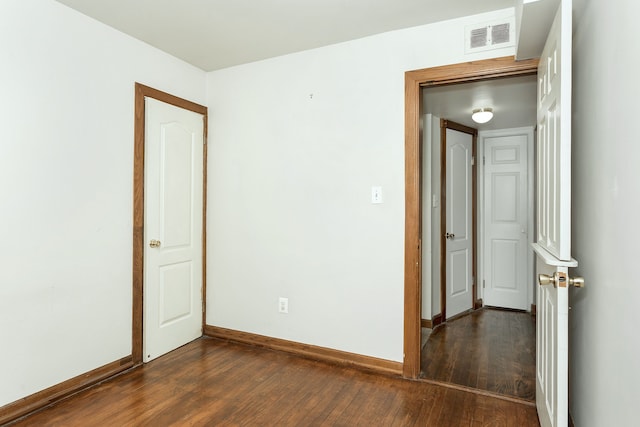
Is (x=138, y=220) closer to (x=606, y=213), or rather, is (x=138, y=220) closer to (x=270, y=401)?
(x=270, y=401)

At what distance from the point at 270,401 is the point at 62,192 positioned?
1.88 m

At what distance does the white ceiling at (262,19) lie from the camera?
2.31 meters

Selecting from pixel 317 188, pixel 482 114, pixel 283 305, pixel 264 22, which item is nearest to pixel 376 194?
pixel 317 188

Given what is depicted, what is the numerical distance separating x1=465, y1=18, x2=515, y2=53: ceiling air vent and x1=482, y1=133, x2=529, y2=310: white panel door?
2604 millimetres

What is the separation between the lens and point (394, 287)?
2.69 m

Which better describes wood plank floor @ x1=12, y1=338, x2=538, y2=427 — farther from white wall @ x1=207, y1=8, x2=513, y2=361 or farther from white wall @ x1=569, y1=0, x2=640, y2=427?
white wall @ x1=569, y1=0, x2=640, y2=427

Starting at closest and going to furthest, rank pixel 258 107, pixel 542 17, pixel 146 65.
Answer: pixel 542 17 → pixel 146 65 → pixel 258 107

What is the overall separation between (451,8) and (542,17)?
0.75 m

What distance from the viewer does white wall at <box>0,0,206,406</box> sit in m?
2.12

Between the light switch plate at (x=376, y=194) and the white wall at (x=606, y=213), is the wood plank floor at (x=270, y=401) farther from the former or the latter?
the light switch plate at (x=376, y=194)

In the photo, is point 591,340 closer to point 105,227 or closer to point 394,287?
point 394,287

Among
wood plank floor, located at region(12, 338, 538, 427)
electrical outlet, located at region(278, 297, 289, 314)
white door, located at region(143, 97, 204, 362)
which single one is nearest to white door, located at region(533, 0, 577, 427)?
wood plank floor, located at region(12, 338, 538, 427)

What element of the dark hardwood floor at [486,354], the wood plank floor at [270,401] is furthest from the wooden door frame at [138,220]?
the dark hardwood floor at [486,354]

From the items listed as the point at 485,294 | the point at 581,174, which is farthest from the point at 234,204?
the point at 485,294
